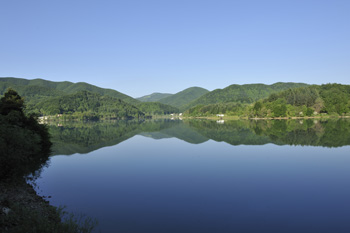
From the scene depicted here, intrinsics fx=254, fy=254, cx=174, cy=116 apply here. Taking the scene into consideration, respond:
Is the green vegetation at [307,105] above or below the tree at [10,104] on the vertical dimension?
above

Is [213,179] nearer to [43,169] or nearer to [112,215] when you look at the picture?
[112,215]

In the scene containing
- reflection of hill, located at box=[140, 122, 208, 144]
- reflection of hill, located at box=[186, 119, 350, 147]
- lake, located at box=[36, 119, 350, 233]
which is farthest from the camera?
reflection of hill, located at box=[140, 122, 208, 144]

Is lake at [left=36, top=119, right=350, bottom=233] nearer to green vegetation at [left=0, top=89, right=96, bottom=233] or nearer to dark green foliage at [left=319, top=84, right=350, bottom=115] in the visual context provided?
green vegetation at [left=0, top=89, right=96, bottom=233]

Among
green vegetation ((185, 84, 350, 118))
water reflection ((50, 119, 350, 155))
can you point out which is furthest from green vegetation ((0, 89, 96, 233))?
green vegetation ((185, 84, 350, 118))

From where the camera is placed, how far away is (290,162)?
28266 mm

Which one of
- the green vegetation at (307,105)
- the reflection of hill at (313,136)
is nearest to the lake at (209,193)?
the reflection of hill at (313,136)

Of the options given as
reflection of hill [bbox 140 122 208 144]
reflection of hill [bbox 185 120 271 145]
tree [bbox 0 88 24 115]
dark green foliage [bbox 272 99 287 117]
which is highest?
dark green foliage [bbox 272 99 287 117]

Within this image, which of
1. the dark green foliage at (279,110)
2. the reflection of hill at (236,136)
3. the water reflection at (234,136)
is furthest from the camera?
the dark green foliage at (279,110)

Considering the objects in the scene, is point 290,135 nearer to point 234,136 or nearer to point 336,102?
point 234,136

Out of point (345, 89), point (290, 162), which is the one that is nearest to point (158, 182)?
point (290, 162)

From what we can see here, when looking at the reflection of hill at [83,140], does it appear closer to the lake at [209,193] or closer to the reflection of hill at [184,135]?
the reflection of hill at [184,135]

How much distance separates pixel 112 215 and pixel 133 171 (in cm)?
1181

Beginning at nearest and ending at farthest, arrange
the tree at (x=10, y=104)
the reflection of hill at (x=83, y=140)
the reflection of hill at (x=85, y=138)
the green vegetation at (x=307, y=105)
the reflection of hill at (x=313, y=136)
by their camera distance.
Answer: the tree at (x=10, y=104), the reflection of hill at (x=313, y=136), the reflection of hill at (x=83, y=140), the reflection of hill at (x=85, y=138), the green vegetation at (x=307, y=105)

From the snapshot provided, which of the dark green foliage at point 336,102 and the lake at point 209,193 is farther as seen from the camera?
the dark green foliage at point 336,102
